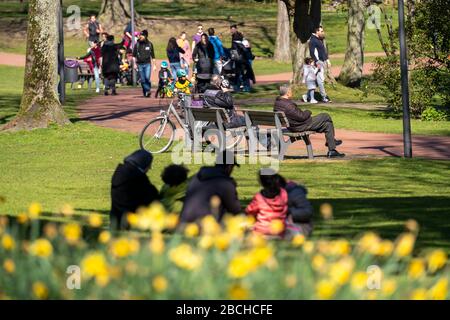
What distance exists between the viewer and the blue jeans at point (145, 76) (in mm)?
32969

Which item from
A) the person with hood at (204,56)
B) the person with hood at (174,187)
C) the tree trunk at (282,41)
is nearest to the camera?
the person with hood at (174,187)

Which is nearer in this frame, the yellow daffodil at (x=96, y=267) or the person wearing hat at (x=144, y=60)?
the yellow daffodil at (x=96, y=267)

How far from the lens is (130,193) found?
11.6 m

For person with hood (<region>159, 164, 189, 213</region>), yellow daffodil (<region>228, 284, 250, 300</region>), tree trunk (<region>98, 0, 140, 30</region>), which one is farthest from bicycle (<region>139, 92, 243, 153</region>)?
tree trunk (<region>98, 0, 140, 30</region>)

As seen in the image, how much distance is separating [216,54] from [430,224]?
2298 centimetres

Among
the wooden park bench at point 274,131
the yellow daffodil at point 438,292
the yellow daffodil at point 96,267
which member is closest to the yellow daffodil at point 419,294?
the yellow daffodil at point 438,292

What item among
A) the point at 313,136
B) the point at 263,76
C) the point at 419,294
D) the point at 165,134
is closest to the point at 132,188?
the point at 419,294

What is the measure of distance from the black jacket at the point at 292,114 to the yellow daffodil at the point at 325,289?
13.2 m

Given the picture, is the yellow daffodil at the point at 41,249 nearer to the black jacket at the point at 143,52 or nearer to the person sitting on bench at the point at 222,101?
the person sitting on bench at the point at 222,101

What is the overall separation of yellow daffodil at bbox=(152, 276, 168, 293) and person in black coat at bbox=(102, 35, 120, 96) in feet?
89.2

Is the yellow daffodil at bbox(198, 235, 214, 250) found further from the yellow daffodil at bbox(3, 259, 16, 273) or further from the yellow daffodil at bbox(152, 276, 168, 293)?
the yellow daffodil at bbox(3, 259, 16, 273)

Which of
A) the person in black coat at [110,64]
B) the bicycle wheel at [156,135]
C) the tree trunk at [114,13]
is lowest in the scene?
the bicycle wheel at [156,135]

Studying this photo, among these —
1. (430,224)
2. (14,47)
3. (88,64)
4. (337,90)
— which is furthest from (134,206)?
(14,47)
